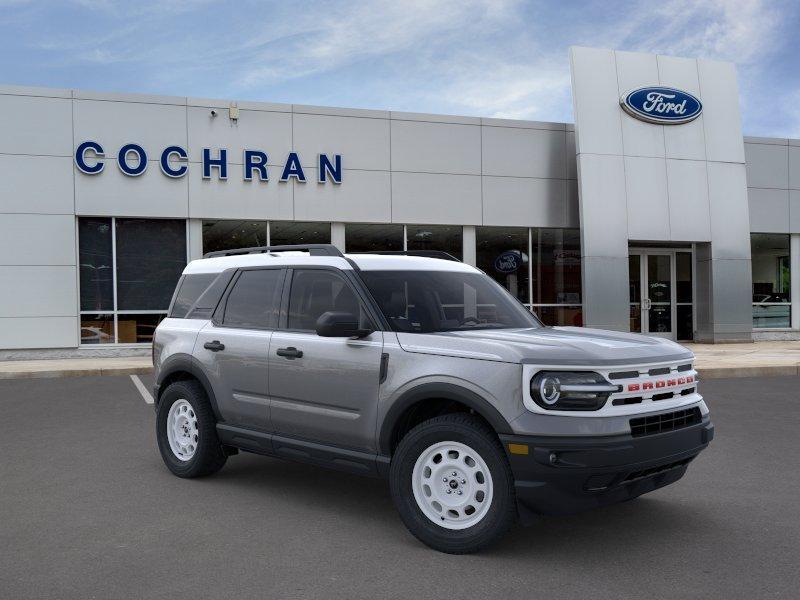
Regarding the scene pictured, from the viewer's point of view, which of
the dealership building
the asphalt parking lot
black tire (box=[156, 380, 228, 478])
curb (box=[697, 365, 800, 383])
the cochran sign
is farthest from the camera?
the cochran sign

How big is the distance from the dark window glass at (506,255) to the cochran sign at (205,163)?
440 centimetres

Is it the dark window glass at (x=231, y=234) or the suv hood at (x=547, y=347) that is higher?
the dark window glass at (x=231, y=234)

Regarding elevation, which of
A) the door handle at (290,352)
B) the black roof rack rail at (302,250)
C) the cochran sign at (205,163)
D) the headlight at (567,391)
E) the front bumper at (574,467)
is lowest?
the front bumper at (574,467)

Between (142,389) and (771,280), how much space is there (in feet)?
63.2

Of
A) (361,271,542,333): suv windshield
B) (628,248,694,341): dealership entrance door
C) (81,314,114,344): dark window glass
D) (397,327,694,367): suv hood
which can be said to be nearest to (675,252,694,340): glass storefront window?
(628,248,694,341): dealership entrance door

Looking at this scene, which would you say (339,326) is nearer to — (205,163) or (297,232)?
(205,163)

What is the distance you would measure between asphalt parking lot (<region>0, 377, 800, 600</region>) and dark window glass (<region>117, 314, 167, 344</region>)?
11597 millimetres

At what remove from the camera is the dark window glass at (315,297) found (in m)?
5.76

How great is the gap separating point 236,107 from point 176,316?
13.2 metres

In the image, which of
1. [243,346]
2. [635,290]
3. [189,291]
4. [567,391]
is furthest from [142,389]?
[635,290]

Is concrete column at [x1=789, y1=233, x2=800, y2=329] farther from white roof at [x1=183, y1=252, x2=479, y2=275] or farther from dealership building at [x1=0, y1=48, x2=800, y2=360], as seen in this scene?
white roof at [x1=183, y1=252, x2=479, y2=275]

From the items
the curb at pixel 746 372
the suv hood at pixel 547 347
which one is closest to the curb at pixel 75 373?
the curb at pixel 746 372

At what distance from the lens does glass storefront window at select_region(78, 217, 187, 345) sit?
18906 millimetres

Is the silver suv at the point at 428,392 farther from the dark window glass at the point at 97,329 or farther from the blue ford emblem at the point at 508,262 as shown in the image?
the blue ford emblem at the point at 508,262
